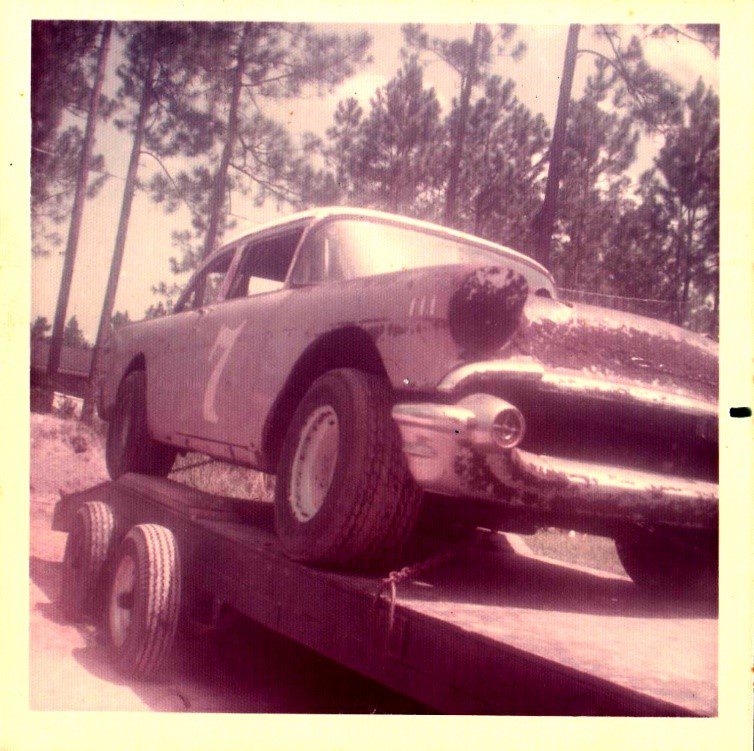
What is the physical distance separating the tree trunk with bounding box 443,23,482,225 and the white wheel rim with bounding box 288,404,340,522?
53.8 inches

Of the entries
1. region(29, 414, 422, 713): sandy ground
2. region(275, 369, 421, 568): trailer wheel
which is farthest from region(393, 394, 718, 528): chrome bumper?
region(29, 414, 422, 713): sandy ground

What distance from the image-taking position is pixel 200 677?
3154 mm

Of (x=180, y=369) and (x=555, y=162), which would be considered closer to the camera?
(x=555, y=162)

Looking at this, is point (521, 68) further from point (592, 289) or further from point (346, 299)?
point (592, 289)

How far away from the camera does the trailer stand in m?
1.70

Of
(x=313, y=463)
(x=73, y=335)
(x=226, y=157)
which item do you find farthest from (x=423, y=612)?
(x=73, y=335)

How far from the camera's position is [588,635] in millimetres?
1908

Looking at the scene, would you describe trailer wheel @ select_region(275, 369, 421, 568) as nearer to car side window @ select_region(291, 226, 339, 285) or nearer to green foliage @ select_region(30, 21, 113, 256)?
car side window @ select_region(291, 226, 339, 285)

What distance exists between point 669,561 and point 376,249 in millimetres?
1614

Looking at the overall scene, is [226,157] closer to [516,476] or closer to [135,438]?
[135,438]

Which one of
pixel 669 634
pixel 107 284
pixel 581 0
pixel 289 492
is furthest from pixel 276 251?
pixel 669 634

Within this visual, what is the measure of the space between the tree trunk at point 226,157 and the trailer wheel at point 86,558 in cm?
133

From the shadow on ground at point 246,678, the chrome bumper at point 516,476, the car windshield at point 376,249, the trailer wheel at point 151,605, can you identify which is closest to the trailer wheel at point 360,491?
the chrome bumper at point 516,476
